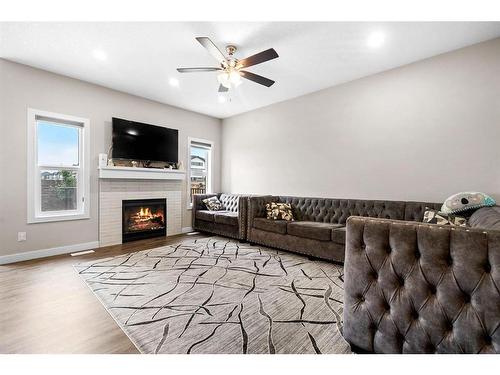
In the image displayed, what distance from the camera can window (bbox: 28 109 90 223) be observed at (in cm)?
358

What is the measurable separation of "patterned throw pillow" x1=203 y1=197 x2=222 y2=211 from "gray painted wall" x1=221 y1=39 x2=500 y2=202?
3.64 ft

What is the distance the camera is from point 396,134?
11.7 ft

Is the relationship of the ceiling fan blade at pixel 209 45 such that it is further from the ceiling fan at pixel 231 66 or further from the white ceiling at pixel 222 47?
the white ceiling at pixel 222 47

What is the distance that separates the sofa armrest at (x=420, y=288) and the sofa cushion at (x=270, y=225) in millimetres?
2387

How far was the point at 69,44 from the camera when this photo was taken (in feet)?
9.60

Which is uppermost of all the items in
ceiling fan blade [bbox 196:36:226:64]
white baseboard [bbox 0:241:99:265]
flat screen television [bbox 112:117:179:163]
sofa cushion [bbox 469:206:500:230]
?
ceiling fan blade [bbox 196:36:226:64]

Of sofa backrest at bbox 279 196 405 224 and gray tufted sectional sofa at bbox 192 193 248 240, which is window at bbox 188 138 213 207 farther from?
sofa backrest at bbox 279 196 405 224

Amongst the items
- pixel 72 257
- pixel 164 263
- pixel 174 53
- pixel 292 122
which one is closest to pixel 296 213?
pixel 292 122

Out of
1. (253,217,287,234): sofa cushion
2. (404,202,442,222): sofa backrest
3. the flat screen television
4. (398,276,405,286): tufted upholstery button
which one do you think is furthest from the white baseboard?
(404,202,442,222): sofa backrest

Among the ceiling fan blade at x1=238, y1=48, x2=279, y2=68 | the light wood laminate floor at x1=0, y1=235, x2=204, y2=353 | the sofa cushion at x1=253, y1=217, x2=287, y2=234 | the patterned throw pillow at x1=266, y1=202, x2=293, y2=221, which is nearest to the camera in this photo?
the light wood laminate floor at x1=0, y1=235, x2=204, y2=353

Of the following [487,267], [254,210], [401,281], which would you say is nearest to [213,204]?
[254,210]

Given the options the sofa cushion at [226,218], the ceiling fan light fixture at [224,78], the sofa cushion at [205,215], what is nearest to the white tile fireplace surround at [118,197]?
the sofa cushion at [205,215]

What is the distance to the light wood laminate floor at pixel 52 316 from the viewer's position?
1.61 metres

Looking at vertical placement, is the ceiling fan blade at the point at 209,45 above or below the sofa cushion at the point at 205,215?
above
